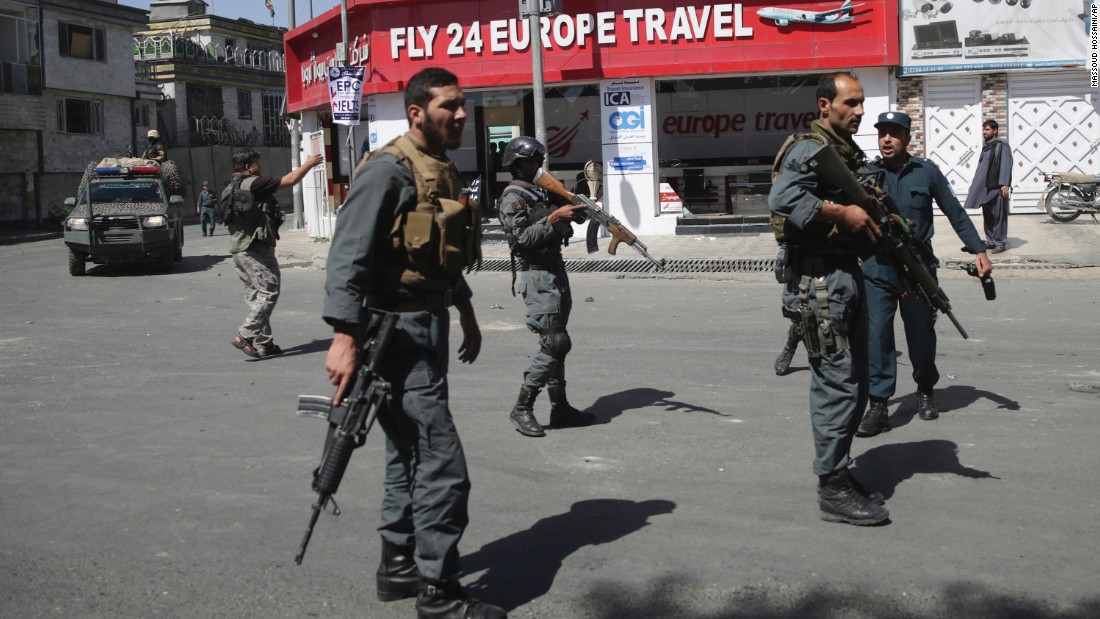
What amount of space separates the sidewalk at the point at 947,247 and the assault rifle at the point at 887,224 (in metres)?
10.2

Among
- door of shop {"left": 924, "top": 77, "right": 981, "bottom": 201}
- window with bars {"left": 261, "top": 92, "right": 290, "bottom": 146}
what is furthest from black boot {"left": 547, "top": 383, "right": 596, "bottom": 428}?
window with bars {"left": 261, "top": 92, "right": 290, "bottom": 146}

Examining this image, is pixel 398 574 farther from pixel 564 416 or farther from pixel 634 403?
pixel 634 403

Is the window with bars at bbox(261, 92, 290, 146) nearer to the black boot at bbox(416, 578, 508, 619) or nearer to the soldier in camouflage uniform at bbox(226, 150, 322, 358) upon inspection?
the soldier in camouflage uniform at bbox(226, 150, 322, 358)

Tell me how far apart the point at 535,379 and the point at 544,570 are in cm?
240

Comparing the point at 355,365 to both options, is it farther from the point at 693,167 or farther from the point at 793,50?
the point at 693,167

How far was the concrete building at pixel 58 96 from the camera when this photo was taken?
121 feet

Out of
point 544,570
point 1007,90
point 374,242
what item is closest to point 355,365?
point 374,242

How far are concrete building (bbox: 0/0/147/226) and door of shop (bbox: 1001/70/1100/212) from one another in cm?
3023

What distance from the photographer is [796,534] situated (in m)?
4.84

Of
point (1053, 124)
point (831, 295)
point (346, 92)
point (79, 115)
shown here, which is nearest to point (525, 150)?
point (831, 295)

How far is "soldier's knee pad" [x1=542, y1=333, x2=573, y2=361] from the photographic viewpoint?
A: 6.73 m

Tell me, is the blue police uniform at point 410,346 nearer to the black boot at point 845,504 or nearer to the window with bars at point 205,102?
the black boot at point 845,504

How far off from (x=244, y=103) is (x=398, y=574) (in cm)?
5068

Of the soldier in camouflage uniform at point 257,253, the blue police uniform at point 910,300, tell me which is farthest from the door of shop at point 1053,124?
the soldier in camouflage uniform at point 257,253
